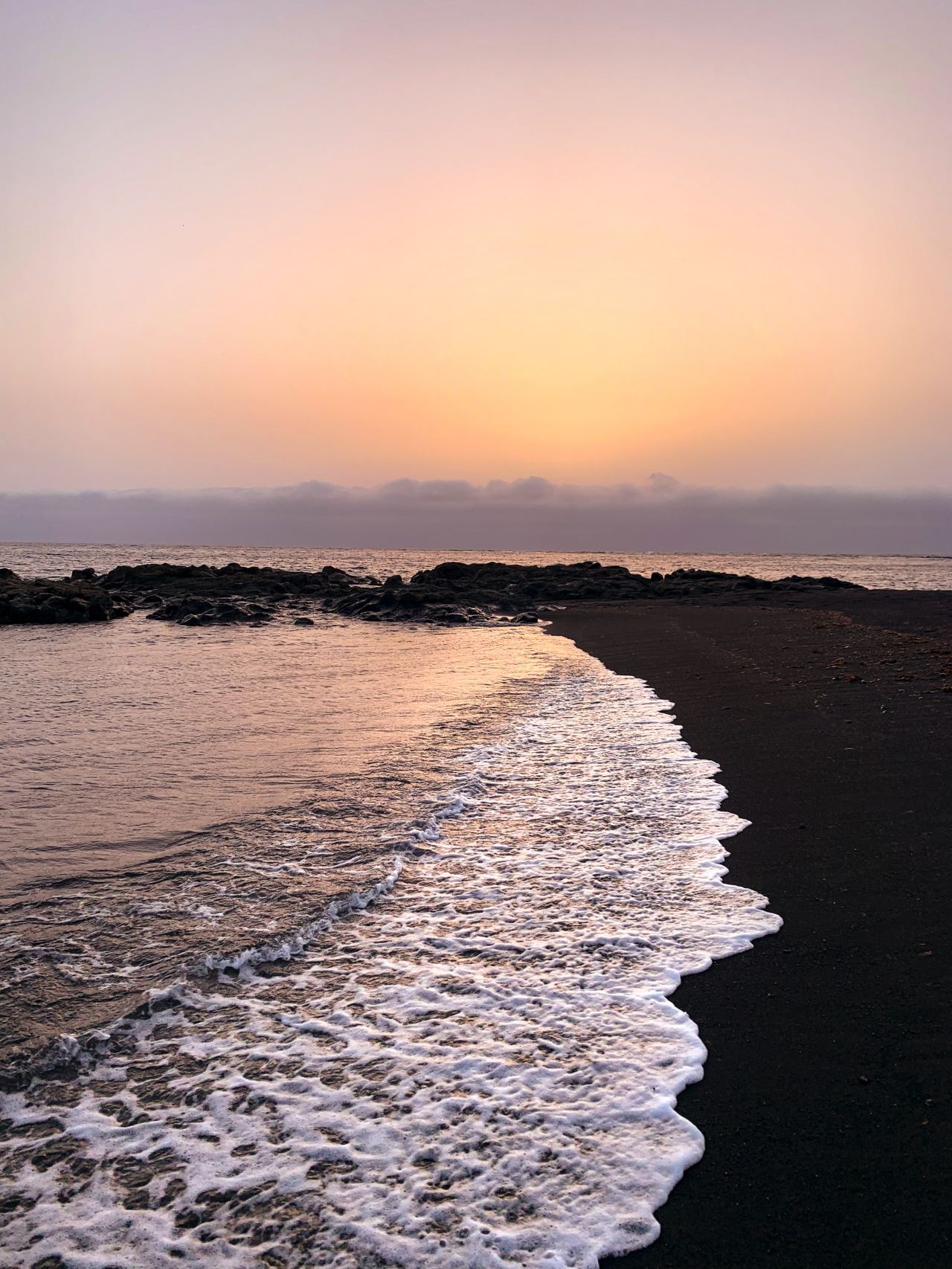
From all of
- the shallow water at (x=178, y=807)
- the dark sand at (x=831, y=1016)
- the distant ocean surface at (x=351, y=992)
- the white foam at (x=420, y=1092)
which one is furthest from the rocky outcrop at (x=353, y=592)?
the white foam at (x=420, y=1092)

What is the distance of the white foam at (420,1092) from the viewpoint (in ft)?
8.58

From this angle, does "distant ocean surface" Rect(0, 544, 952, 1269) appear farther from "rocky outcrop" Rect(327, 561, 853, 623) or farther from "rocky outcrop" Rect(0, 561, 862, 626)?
"rocky outcrop" Rect(327, 561, 853, 623)

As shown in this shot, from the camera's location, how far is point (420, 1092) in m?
3.30

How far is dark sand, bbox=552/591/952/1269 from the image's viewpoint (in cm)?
260

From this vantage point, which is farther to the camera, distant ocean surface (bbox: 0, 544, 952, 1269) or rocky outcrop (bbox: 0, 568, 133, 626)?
rocky outcrop (bbox: 0, 568, 133, 626)

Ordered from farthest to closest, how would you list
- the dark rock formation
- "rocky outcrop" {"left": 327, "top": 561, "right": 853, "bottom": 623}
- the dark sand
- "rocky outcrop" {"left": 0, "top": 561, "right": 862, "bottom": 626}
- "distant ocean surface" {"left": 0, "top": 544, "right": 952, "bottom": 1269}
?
"rocky outcrop" {"left": 327, "top": 561, "right": 853, "bottom": 623}
"rocky outcrop" {"left": 0, "top": 561, "right": 862, "bottom": 626}
the dark rock formation
"distant ocean surface" {"left": 0, "top": 544, "right": 952, "bottom": 1269}
the dark sand

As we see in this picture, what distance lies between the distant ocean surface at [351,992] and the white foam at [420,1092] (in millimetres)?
12

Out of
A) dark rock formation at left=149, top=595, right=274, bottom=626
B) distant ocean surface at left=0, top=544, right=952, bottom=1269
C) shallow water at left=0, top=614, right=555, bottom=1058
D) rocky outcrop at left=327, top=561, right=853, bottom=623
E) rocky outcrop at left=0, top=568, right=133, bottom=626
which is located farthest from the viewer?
rocky outcrop at left=327, top=561, right=853, bottom=623

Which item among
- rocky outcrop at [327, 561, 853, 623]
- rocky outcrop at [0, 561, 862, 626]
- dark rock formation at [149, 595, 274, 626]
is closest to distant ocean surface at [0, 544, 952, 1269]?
dark rock formation at [149, 595, 274, 626]

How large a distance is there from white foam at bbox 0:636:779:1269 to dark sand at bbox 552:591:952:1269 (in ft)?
0.59

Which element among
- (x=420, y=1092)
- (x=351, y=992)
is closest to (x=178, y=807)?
(x=351, y=992)

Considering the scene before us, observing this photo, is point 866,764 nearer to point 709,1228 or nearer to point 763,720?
point 763,720

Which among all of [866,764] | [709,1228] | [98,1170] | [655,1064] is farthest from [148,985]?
[866,764]

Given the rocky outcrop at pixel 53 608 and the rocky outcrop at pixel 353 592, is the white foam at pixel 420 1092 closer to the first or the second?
the rocky outcrop at pixel 353 592
